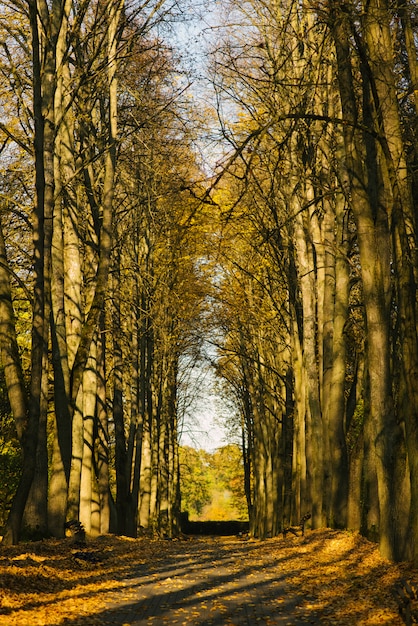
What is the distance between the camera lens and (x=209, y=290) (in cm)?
3192

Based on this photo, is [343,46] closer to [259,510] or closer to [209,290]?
[209,290]

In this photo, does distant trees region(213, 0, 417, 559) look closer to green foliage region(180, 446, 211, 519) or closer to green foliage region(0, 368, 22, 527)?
green foliage region(0, 368, 22, 527)

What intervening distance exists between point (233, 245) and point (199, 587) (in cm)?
1920

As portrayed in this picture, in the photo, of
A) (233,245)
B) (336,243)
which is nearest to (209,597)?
(336,243)

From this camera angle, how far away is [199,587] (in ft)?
36.6

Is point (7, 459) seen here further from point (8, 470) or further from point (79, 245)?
point (79, 245)

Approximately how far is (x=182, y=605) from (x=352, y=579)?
2.73m

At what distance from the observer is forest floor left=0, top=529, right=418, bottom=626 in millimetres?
8586

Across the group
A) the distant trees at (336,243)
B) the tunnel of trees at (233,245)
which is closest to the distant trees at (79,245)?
the tunnel of trees at (233,245)

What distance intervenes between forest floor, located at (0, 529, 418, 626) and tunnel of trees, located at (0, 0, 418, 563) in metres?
0.80

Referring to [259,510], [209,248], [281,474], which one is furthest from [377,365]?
[259,510]

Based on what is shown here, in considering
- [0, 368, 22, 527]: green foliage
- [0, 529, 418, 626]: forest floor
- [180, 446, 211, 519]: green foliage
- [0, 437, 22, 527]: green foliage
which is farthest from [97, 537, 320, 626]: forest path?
[180, 446, 211, 519]: green foliage

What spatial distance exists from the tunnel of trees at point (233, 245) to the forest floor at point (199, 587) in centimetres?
80

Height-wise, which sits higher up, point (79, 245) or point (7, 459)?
point (79, 245)
